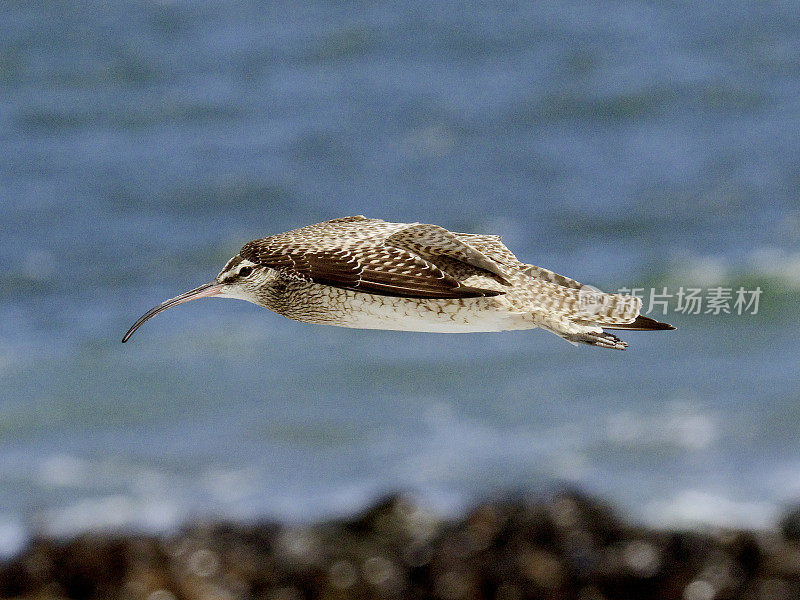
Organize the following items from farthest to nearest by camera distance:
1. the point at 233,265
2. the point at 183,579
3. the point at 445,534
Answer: the point at 445,534
the point at 183,579
the point at 233,265

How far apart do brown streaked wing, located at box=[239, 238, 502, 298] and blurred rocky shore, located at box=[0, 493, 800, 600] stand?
14.8 ft

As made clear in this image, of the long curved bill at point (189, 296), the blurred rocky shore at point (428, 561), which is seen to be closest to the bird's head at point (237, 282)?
the long curved bill at point (189, 296)

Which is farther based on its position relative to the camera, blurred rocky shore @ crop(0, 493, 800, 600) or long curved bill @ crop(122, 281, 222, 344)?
blurred rocky shore @ crop(0, 493, 800, 600)

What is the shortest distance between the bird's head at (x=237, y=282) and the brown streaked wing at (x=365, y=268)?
0.03m

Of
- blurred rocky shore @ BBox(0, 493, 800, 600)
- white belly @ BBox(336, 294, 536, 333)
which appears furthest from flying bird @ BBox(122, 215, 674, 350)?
blurred rocky shore @ BBox(0, 493, 800, 600)

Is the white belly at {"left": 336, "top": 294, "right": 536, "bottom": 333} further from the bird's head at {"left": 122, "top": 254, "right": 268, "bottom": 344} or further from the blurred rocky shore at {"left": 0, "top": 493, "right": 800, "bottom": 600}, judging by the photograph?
the blurred rocky shore at {"left": 0, "top": 493, "right": 800, "bottom": 600}

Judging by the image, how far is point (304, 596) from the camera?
23.8 ft

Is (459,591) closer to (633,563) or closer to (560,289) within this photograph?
(633,563)

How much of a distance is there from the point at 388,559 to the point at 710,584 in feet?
7.28

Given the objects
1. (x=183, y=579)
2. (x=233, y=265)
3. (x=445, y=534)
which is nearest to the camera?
(x=233, y=265)

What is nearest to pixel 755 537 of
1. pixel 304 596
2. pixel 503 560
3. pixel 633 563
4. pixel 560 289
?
pixel 633 563

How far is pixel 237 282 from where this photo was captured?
9.61 feet

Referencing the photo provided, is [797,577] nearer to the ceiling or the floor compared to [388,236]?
nearer to the floor

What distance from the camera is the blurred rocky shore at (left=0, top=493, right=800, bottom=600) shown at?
23.7ft
